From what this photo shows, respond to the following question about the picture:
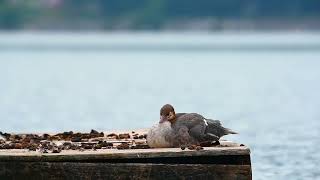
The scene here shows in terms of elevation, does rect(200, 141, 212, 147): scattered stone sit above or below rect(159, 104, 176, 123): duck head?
below

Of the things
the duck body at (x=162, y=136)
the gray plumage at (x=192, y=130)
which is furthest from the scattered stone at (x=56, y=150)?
the gray plumage at (x=192, y=130)

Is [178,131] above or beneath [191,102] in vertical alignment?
beneath

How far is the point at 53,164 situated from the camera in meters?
16.8

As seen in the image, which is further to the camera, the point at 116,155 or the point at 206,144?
the point at 206,144

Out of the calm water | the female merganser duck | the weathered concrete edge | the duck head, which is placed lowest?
the weathered concrete edge

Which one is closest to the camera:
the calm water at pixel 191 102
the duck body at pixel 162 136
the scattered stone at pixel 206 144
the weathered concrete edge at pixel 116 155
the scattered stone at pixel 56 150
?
the weathered concrete edge at pixel 116 155

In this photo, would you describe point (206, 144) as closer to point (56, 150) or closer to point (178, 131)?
point (178, 131)

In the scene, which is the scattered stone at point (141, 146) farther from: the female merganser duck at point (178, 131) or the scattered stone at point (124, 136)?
the scattered stone at point (124, 136)

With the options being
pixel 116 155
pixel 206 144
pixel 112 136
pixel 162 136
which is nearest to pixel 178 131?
pixel 162 136

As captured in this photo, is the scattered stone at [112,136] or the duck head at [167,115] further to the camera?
the scattered stone at [112,136]

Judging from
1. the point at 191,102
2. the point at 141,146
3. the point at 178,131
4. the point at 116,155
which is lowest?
the point at 116,155

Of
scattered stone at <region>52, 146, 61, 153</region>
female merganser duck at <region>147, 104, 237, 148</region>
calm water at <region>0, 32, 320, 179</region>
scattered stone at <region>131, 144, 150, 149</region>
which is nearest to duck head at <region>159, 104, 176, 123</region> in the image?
female merganser duck at <region>147, 104, 237, 148</region>

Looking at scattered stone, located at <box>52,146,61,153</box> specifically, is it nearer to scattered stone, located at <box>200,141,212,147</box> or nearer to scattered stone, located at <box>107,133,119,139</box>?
scattered stone, located at <box>200,141,212,147</box>

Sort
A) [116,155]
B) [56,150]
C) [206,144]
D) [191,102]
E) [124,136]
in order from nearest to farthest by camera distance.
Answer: [116,155] < [56,150] < [206,144] < [124,136] < [191,102]
